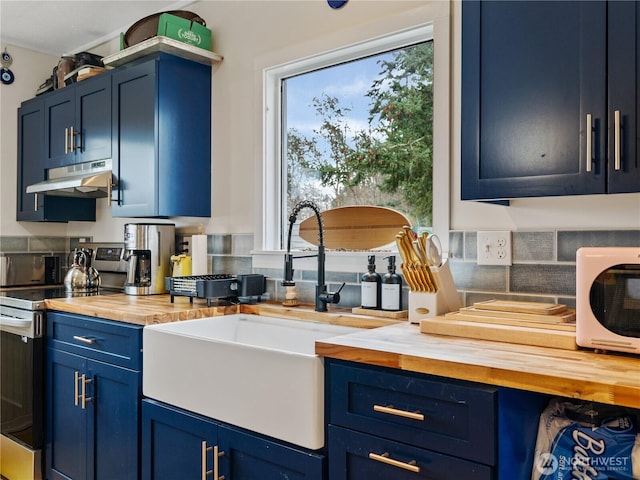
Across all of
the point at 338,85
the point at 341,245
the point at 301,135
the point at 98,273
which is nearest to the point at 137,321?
the point at 341,245

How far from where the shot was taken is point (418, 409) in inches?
→ 50.6

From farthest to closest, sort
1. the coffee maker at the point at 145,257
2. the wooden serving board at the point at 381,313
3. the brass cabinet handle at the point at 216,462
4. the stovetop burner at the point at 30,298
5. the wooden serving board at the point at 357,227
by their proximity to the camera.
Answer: the coffee maker at the point at 145,257
the stovetop burner at the point at 30,298
the wooden serving board at the point at 357,227
the wooden serving board at the point at 381,313
the brass cabinet handle at the point at 216,462

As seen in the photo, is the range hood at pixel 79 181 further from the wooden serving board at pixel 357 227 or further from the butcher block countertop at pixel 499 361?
the butcher block countertop at pixel 499 361

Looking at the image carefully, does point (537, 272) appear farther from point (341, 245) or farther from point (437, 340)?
point (341, 245)

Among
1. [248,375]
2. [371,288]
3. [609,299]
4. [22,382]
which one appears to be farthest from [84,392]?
[609,299]

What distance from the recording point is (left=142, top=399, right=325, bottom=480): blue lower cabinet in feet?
5.02

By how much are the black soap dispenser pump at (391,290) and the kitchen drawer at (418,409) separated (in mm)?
600

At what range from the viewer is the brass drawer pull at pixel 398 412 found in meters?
1.27

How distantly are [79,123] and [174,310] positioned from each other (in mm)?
1645

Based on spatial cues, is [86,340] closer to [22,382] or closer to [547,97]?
[22,382]

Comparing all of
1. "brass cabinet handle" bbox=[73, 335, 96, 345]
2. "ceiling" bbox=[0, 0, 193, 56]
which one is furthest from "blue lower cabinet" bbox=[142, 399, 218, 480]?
"ceiling" bbox=[0, 0, 193, 56]

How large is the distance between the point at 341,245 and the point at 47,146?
2286mm

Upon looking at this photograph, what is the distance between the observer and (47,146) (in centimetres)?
355

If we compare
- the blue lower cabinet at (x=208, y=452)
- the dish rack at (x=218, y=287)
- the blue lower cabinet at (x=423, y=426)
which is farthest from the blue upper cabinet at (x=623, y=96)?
the dish rack at (x=218, y=287)
